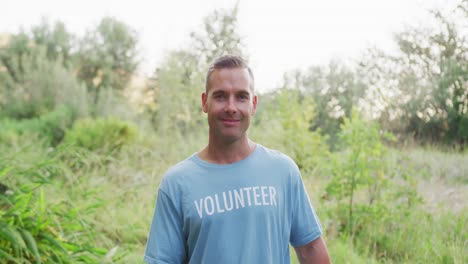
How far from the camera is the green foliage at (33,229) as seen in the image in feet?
9.82

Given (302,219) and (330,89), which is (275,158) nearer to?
(302,219)

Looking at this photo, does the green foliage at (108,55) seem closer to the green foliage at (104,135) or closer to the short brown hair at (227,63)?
the green foliage at (104,135)

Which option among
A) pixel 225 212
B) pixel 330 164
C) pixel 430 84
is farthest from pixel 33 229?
pixel 430 84

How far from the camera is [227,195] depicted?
1.53 metres

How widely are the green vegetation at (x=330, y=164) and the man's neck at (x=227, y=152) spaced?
1728 millimetres

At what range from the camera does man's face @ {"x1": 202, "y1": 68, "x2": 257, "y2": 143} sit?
1554 millimetres

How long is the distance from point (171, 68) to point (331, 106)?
3.49 m

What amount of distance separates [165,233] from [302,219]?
1.56ft

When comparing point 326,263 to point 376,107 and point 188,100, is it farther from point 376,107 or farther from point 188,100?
point 188,100

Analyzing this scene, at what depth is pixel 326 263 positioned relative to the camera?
5.47 feet

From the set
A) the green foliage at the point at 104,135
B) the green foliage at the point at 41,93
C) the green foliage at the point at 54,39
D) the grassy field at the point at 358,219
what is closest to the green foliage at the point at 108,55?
the green foliage at the point at 54,39

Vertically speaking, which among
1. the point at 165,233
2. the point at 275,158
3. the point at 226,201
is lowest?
the point at 165,233

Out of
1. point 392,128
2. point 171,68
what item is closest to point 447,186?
point 392,128

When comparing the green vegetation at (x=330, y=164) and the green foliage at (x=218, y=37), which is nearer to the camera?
the green vegetation at (x=330, y=164)
